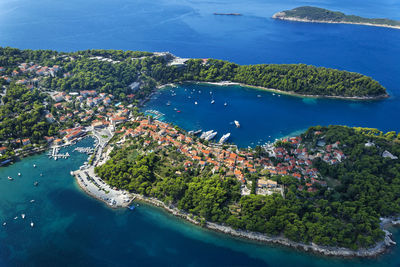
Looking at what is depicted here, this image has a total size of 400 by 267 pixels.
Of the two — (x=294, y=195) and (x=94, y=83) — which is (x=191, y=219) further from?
(x=94, y=83)

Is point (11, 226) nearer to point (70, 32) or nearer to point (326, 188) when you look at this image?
point (326, 188)

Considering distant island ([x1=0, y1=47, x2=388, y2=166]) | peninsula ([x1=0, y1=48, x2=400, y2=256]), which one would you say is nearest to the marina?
peninsula ([x1=0, y1=48, x2=400, y2=256])

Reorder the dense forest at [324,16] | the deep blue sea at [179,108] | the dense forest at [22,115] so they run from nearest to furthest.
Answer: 1. the deep blue sea at [179,108]
2. the dense forest at [22,115]
3. the dense forest at [324,16]

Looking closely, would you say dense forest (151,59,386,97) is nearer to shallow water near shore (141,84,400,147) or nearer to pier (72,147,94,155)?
shallow water near shore (141,84,400,147)

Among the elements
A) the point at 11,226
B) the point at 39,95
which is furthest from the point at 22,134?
the point at 11,226

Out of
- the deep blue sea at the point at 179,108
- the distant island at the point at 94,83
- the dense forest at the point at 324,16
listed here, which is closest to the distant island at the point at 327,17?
the dense forest at the point at 324,16

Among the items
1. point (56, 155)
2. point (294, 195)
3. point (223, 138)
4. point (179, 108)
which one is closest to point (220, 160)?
point (223, 138)

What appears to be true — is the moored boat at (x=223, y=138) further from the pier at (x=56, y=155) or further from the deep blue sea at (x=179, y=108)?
the pier at (x=56, y=155)
